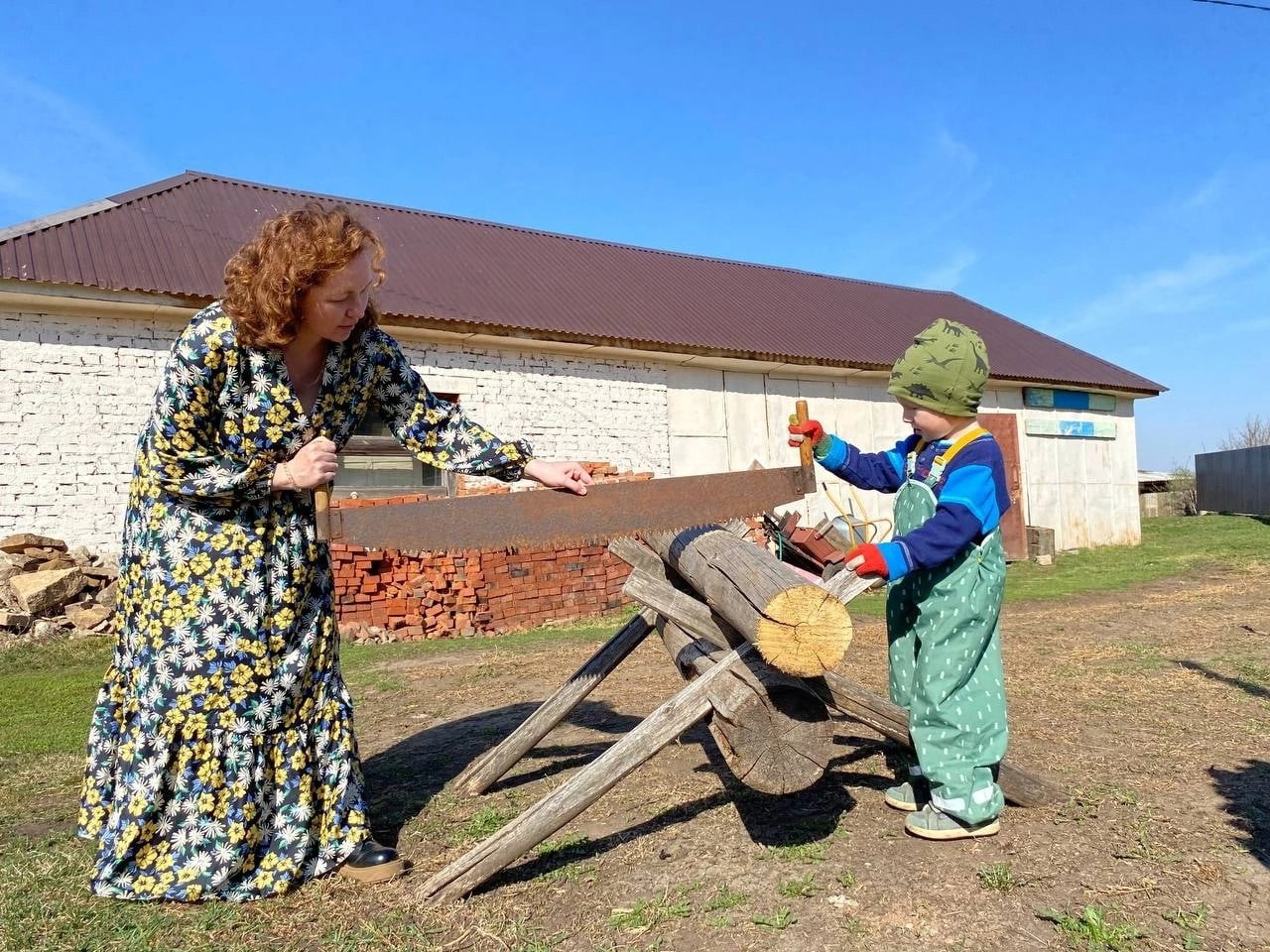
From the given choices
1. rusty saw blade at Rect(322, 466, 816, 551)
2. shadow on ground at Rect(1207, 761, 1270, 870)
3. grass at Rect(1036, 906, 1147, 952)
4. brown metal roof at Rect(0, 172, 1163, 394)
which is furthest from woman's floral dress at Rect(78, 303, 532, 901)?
brown metal roof at Rect(0, 172, 1163, 394)

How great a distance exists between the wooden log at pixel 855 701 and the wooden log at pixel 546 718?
1.74 feet

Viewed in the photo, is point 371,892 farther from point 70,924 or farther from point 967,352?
point 967,352

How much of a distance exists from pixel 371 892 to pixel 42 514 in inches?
317

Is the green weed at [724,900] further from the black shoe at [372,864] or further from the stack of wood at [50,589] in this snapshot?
the stack of wood at [50,589]

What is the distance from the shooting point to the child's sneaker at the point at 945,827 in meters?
3.25

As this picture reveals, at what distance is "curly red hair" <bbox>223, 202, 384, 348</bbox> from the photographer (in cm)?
276

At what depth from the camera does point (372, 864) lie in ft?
10.3

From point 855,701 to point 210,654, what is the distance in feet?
7.51

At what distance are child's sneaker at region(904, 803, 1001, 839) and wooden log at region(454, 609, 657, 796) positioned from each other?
4.77ft

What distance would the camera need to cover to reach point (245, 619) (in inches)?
116

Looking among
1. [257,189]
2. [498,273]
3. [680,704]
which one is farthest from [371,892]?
[257,189]

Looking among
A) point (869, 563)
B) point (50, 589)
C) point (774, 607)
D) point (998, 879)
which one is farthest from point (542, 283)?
point (998, 879)

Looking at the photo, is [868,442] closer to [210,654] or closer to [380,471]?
[380,471]

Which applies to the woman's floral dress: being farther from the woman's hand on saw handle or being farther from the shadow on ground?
the shadow on ground
